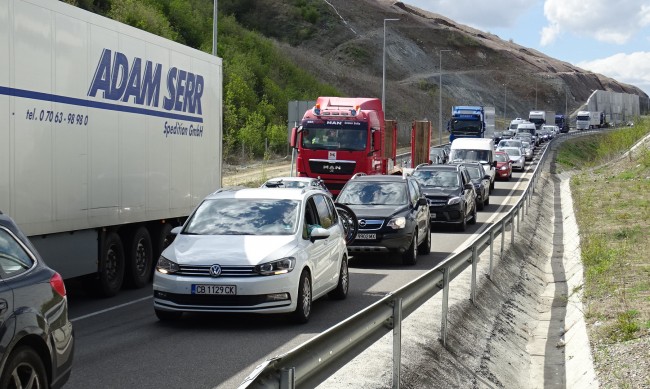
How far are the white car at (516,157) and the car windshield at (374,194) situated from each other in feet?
142

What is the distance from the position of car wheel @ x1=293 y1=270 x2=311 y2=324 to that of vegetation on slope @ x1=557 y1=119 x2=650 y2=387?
11.0ft

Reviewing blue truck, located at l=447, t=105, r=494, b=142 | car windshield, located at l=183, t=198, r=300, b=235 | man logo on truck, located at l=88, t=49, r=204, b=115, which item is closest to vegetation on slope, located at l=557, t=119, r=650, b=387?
car windshield, located at l=183, t=198, r=300, b=235

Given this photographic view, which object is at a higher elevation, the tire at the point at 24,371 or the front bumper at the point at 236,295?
the tire at the point at 24,371

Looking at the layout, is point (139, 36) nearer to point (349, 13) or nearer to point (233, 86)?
point (233, 86)

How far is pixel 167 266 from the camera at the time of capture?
12.3 metres

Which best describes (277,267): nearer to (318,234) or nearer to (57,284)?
(318,234)

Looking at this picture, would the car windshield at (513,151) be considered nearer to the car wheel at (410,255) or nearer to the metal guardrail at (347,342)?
the car wheel at (410,255)

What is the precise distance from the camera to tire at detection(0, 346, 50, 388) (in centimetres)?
646

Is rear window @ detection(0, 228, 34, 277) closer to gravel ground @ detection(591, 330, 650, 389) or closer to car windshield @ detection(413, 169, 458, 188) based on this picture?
gravel ground @ detection(591, 330, 650, 389)

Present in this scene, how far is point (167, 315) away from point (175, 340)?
3.86 ft

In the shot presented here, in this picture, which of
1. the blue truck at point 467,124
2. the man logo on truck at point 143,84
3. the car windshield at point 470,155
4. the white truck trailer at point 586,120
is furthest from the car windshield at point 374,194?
the white truck trailer at point 586,120

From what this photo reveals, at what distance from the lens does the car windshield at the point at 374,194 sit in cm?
2177

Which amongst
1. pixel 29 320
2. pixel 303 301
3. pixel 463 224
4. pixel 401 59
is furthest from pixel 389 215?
pixel 401 59

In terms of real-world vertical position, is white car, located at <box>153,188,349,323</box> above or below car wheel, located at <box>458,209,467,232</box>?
above
